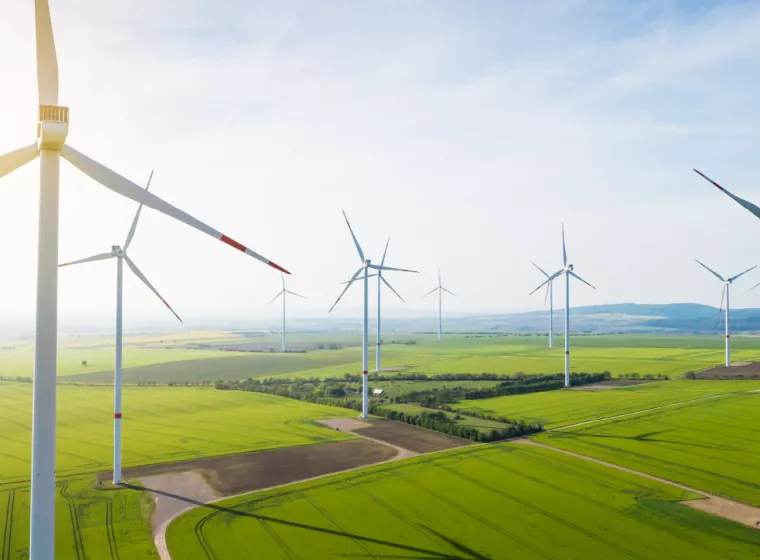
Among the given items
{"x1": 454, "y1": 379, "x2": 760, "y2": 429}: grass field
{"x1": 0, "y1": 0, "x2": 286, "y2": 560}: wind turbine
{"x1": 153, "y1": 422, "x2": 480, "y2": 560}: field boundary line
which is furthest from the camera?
{"x1": 454, "y1": 379, "x2": 760, "y2": 429}: grass field

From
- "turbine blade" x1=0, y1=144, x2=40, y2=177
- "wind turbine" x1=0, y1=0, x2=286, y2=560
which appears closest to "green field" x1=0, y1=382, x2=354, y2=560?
"wind turbine" x1=0, y1=0, x2=286, y2=560

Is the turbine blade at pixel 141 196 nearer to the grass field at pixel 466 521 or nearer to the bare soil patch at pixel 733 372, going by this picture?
the grass field at pixel 466 521

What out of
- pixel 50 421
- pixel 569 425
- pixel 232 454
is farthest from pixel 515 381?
pixel 50 421

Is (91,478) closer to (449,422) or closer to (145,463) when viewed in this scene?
(145,463)

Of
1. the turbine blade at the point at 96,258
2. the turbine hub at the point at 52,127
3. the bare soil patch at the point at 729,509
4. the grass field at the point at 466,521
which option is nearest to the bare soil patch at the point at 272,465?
the grass field at the point at 466,521

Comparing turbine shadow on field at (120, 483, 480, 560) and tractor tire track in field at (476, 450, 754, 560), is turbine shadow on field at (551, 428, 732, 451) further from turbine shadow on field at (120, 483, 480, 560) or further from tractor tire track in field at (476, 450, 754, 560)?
turbine shadow on field at (120, 483, 480, 560)

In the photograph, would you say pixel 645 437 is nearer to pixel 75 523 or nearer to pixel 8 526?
pixel 75 523

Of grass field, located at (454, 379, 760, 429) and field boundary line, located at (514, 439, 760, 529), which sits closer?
field boundary line, located at (514, 439, 760, 529)

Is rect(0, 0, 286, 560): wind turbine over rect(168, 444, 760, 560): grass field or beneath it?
over
